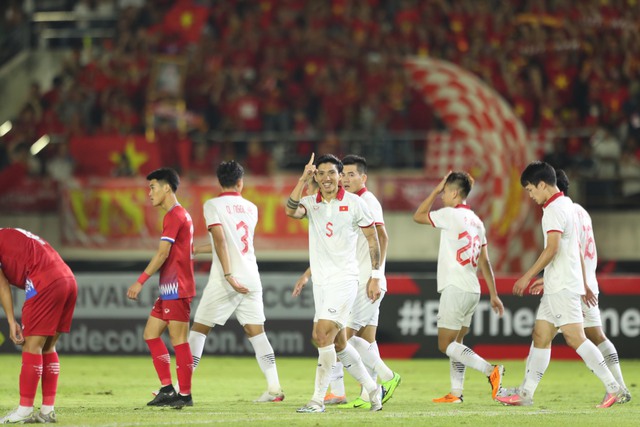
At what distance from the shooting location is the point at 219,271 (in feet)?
36.5

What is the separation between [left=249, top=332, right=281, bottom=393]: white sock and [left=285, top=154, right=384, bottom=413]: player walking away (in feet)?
3.74

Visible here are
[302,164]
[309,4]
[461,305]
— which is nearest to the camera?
[461,305]

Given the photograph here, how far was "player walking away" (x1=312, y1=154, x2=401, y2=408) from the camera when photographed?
10.8 metres

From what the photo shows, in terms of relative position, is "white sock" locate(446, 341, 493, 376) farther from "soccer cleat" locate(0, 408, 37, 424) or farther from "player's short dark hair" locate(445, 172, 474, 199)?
"soccer cleat" locate(0, 408, 37, 424)

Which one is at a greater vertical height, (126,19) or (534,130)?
(126,19)

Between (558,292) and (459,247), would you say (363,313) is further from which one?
(558,292)

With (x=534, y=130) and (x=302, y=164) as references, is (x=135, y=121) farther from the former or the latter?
(x=534, y=130)

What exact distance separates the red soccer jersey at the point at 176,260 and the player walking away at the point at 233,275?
17.0 inches

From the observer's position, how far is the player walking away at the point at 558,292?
34.3 ft

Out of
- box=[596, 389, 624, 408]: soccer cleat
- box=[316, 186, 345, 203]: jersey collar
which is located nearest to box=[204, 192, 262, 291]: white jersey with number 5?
box=[316, 186, 345, 203]: jersey collar

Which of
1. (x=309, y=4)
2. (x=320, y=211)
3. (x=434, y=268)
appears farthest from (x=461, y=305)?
(x=309, y=4)

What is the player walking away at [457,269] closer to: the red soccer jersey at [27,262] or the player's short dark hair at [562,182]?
the player's short dark hair at [562,182]

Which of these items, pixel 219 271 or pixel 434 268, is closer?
pixel 219 271

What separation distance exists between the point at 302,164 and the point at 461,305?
960 centimetres
